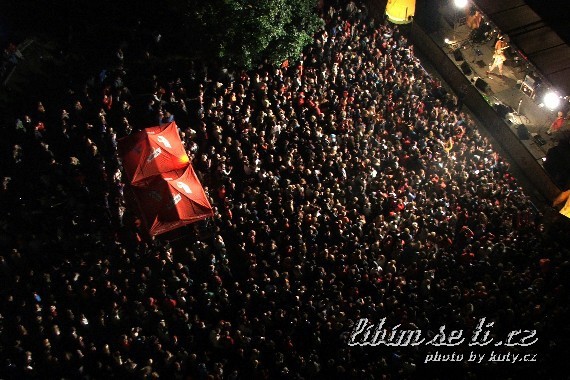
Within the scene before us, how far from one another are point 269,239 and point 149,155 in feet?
12.4

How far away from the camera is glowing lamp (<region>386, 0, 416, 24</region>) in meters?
16.3

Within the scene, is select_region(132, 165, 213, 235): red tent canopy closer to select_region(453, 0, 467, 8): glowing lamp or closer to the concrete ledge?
the concrete ledge

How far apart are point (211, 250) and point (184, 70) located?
679cm

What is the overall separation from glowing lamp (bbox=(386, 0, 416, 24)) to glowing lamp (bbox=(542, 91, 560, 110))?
8287 mm

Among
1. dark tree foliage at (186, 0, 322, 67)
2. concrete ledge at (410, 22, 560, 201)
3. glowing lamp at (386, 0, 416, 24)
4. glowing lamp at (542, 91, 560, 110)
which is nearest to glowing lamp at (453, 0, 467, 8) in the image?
concrete ledge at (410, 22, 560, 201)

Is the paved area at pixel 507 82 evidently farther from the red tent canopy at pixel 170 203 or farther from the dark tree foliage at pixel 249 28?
the red tent canopy at pixel 170 203

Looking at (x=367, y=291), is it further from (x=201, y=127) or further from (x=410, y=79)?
(x=410, y=79)

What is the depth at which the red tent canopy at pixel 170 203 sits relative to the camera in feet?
48.6

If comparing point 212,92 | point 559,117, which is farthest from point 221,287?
point 559,117

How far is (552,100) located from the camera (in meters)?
22.1

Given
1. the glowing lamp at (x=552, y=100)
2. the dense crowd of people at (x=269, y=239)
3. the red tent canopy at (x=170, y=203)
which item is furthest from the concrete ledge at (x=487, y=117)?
the red tent canopy at (x=170, y=203)

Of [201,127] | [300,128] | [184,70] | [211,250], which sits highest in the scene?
[184,70]

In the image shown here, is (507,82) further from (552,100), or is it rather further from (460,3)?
(460,3)

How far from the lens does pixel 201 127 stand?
17.8 m
